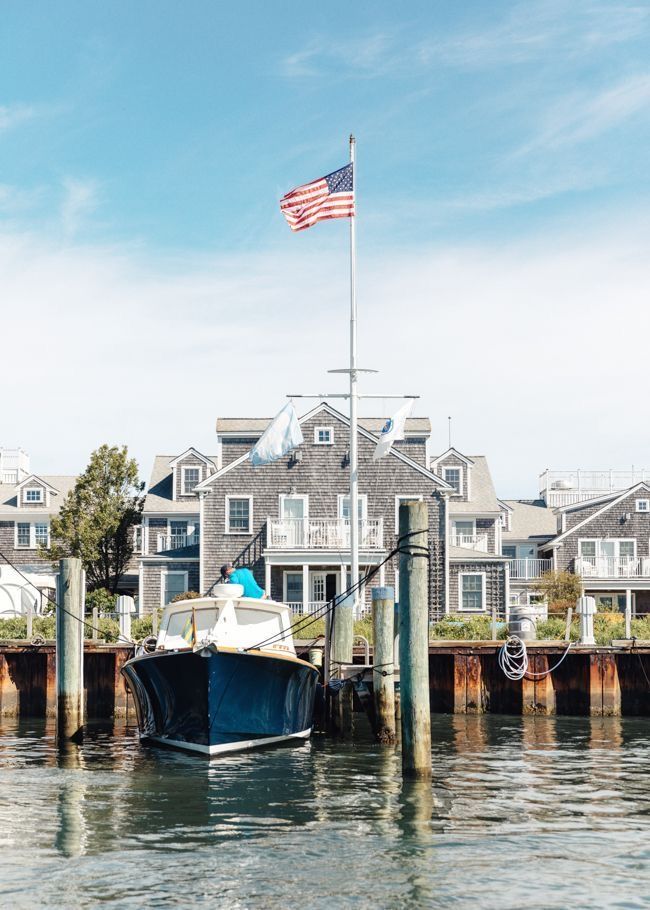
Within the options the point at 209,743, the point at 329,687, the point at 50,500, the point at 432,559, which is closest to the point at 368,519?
the point at 432,559

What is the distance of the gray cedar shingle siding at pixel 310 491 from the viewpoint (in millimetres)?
45875

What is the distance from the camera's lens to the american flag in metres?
32.1

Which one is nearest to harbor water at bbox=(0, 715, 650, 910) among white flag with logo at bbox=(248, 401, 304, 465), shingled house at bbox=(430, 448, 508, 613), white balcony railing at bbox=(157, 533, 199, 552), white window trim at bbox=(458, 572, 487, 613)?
white flag with logo at bbox=(248, 401, 304, 465)

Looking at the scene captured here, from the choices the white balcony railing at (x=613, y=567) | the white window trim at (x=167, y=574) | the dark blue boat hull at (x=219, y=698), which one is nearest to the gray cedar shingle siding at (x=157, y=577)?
the white window trim at (x=167, y=574)

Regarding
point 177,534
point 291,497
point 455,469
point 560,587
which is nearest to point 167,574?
point 177,534

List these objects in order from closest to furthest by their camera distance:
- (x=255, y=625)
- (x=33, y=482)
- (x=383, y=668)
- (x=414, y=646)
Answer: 1. (x=414, y=646)
2. (x=383, y=668)
3. (x=255, y=625)
4. (x=33, y=482)

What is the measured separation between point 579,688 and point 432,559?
68.7ft

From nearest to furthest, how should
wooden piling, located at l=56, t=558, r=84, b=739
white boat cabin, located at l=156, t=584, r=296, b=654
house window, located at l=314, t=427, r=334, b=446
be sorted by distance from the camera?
wooden piling, located at l=56, t=558, r=84, b=739 < white boat cabin, located at l=156, t=584, r=296, b=654 < house window, located at l=314, t=427, r=334, b=446

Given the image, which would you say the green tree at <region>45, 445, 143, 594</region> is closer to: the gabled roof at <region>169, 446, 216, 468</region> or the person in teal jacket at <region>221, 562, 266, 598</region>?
the gabled roof at <region>169, 446, 216, 468</region>

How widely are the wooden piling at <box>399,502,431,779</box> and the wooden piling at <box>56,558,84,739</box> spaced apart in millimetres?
6409

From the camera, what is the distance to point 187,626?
67.1 ft

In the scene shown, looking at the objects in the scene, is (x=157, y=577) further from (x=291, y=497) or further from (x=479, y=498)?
(x=479, y=498)

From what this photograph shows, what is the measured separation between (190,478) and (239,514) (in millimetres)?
5376

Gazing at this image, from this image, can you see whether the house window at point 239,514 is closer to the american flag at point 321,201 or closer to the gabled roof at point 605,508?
the gabled roof at point 605,508
